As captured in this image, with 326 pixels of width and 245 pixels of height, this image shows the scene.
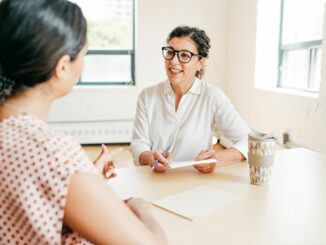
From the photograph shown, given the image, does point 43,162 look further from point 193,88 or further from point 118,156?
point 118,156

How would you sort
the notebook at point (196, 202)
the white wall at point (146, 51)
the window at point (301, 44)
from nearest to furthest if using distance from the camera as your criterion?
1. the notebook at point (196, 202)
2. the window at point (301, 44)
3. the white wall at point (146, 51)

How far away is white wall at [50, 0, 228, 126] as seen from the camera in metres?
4.52

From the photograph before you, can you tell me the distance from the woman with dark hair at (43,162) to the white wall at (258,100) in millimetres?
2549

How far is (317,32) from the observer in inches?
125

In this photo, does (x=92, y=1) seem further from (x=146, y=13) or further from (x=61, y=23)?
(x=61, y=23)

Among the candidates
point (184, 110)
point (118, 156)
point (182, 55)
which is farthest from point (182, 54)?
point (118, 156)

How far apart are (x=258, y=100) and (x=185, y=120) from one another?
89.0 inches

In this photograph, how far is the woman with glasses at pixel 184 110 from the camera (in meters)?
1.87

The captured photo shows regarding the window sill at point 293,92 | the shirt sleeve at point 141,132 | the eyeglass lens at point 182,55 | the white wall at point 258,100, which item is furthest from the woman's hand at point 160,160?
the window sill at point 293,92

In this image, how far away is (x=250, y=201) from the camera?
1181 millimetres

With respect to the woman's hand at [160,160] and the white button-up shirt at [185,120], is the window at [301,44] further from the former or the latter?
the woman's hand at [160,160]

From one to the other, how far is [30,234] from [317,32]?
3.14 m

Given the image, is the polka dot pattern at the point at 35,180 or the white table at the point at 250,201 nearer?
the polka dot pattern at the point at 35,180

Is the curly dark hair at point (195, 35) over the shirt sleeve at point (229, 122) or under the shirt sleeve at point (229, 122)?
over
